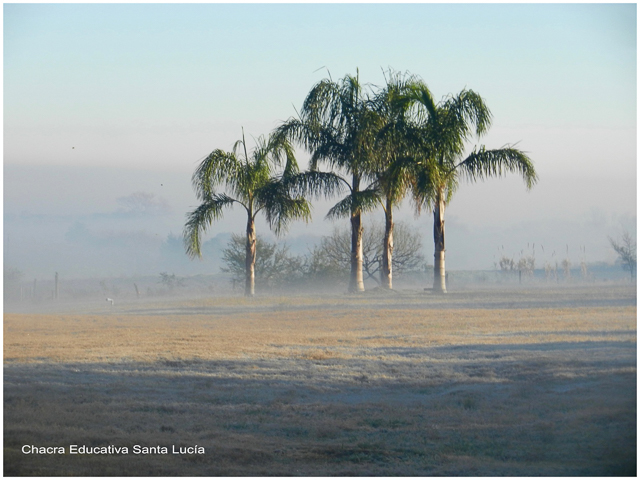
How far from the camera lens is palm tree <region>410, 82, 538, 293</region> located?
12484mm

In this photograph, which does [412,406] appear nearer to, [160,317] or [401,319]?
[401,319]

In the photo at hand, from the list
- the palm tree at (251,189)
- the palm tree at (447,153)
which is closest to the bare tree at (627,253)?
the palm tree at (447,153)

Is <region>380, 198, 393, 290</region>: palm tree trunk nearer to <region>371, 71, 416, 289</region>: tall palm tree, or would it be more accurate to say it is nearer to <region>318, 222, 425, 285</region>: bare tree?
<region>371, 71, 416, 289</region>: tall palm tree

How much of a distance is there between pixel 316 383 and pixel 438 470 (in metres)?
1.77

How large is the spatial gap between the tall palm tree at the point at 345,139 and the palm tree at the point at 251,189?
0.78 metres

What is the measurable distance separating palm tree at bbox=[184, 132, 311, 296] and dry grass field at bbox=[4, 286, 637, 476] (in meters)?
5.79

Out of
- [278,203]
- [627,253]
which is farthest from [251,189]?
[627,253]

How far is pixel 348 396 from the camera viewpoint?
637cm

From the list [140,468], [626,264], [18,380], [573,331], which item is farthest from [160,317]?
[626,264]

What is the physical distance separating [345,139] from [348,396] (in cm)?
795

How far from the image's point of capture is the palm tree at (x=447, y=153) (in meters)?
12.5

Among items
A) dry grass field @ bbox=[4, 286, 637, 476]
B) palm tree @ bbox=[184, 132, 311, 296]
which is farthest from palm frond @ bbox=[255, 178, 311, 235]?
dry grass field @ bbox=[4, 286, 637, 476]

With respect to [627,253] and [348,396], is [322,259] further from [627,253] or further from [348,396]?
[348,396]

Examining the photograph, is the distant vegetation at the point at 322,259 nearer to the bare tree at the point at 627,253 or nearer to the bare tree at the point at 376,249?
the bare tree at the point at 376,249
